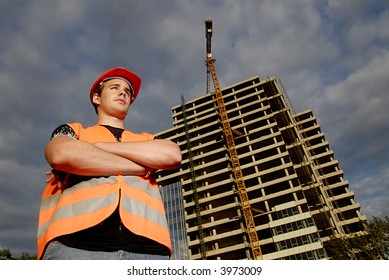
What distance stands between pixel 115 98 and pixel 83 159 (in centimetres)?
85

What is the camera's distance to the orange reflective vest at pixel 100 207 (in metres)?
1.88

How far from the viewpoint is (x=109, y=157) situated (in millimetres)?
2156

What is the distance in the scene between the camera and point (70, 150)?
2.05 metres

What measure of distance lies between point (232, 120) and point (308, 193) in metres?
24.2

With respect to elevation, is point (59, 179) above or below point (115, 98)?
below

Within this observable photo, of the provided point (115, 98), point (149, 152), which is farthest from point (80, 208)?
point (115, 98)

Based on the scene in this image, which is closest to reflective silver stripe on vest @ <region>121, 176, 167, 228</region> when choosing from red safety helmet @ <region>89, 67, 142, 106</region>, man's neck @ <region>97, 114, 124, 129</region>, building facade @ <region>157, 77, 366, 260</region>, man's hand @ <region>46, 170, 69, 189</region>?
man's hand @ <region>46, 170, 69, 189</region>

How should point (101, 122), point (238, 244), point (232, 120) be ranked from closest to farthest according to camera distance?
1. point (101, 122)
2. point (238, 244)
3. point (232, 120)

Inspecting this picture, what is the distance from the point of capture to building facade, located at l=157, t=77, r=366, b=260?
57.8m

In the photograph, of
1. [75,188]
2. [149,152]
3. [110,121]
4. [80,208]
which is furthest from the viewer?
[110,121]

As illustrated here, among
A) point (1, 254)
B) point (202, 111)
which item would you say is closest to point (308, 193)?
point (202, 111)

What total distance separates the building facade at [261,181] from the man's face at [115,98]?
58.1 meters

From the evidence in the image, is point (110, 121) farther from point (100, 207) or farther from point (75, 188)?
point (100, 207)
